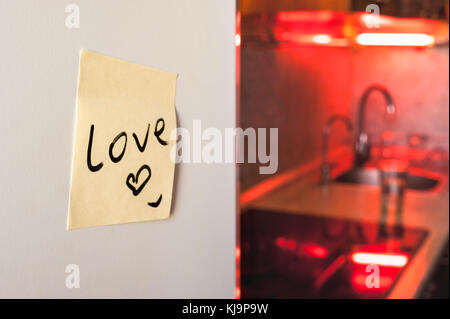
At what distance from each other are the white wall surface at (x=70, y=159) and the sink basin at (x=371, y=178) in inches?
67.5

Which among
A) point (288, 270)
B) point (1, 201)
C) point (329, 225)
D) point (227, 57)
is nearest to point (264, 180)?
point (329, 225)

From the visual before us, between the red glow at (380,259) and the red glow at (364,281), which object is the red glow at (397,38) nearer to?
the red glow at (380,259)

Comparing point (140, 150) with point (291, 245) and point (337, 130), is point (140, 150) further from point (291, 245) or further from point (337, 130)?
point (337, 130)

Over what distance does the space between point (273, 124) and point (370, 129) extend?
1.06m

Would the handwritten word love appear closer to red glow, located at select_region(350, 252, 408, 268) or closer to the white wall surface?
the white wall surface

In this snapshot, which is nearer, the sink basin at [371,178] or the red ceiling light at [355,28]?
the red ceiling light at [355,28]

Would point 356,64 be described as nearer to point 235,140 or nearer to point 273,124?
point 273,124

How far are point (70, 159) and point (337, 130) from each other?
2.20 meters

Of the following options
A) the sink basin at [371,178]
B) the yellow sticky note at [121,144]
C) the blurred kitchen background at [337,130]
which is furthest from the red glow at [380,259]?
the sink basin at [371,178]

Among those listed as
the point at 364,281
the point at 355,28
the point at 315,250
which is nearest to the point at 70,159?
the point at 364,281

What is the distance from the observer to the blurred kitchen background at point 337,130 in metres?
1.26

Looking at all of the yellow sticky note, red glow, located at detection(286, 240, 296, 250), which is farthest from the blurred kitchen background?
the yellow sticky note

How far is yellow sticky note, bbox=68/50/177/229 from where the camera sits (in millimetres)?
482
